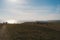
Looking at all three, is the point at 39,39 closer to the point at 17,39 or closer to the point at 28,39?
the point at 28,39

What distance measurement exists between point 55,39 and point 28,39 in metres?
3.38

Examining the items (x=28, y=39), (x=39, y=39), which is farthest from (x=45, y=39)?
(x=28, y=39)

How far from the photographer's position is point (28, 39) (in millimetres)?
17734

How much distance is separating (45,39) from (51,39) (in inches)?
30.2

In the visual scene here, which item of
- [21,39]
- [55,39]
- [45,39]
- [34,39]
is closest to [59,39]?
[55,39]

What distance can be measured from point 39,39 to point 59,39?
97.2 inches

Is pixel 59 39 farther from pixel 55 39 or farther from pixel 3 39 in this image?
pixel 3 39

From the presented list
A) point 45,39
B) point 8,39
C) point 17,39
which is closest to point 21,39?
point 17,39

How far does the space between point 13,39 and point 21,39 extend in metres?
0.99

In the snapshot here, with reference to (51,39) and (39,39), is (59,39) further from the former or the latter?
(39,39)

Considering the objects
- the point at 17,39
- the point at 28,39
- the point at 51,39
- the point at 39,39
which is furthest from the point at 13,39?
the point at 51,39

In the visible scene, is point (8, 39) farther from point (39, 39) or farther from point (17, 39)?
point (39, 39)

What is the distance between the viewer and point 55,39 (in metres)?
18.0

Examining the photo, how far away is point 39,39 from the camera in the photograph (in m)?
18.1
